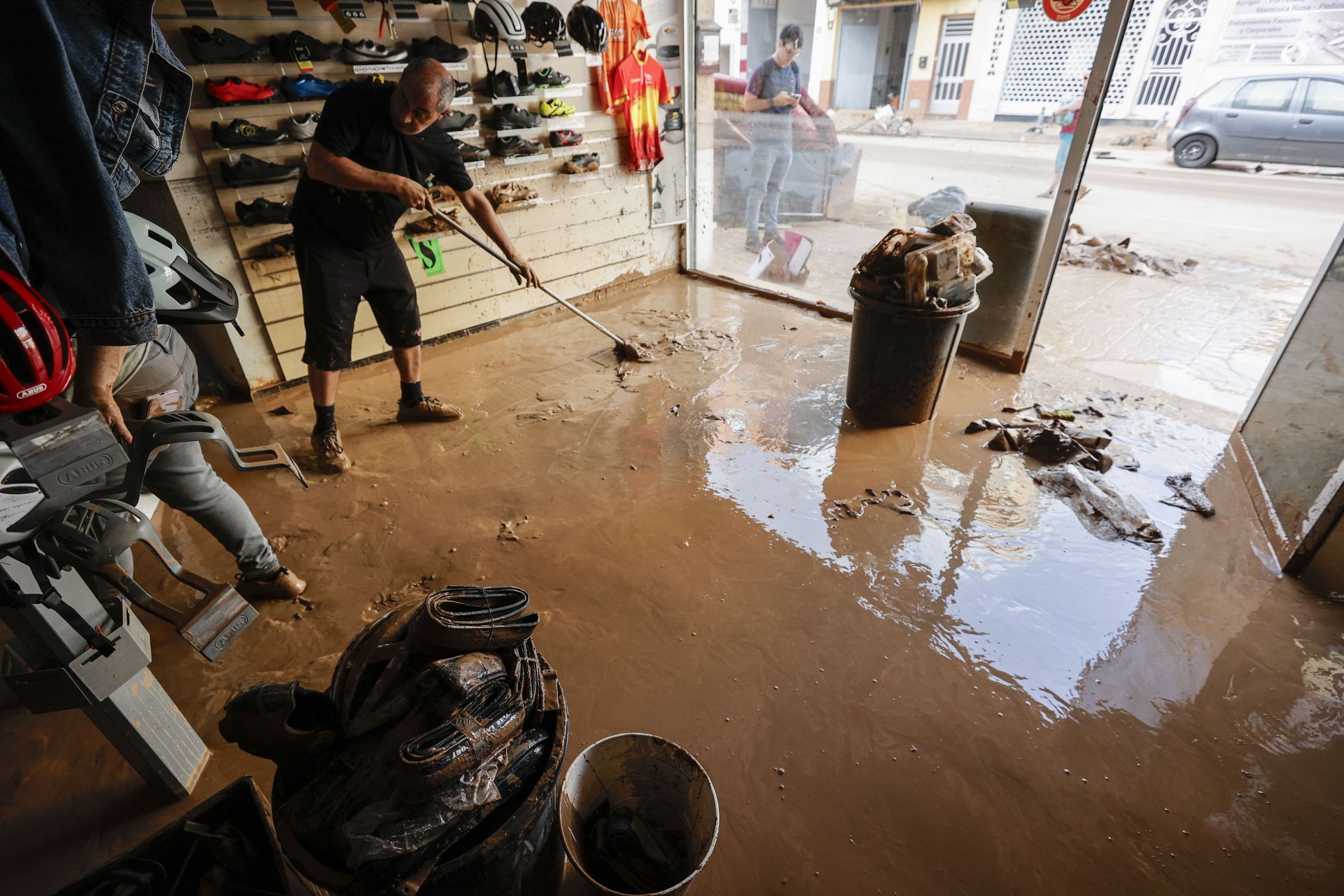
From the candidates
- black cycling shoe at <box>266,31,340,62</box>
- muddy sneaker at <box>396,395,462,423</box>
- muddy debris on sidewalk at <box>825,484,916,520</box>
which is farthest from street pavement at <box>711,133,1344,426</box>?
black cycling shoe at <box>266,31,340,62</box>

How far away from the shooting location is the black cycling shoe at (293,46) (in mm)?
3441

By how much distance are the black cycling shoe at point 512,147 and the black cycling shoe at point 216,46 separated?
1498mm

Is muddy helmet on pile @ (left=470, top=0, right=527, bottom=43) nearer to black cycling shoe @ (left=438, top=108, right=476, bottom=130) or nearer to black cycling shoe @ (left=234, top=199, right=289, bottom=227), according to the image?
black cycling shoe @ (left=438, top=108, right=476, bottom=130)

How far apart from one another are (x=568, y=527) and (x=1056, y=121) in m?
3.64

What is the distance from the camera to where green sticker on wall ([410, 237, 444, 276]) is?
4.34m

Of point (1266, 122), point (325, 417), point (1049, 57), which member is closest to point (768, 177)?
point (1049, 57)

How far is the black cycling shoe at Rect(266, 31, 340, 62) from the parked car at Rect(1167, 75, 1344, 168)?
35.8ft

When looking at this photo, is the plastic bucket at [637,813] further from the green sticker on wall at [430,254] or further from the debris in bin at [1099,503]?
the green sticker on wall at [430,254]

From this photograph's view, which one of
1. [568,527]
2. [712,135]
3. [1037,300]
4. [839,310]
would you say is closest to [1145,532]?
[1037,300]

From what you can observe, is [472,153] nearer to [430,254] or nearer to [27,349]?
[430,254]

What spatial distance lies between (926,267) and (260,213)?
3.74 m

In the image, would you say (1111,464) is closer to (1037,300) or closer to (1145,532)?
(1145,532)

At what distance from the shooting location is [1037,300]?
388cm

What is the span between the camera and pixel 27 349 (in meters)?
1.09
